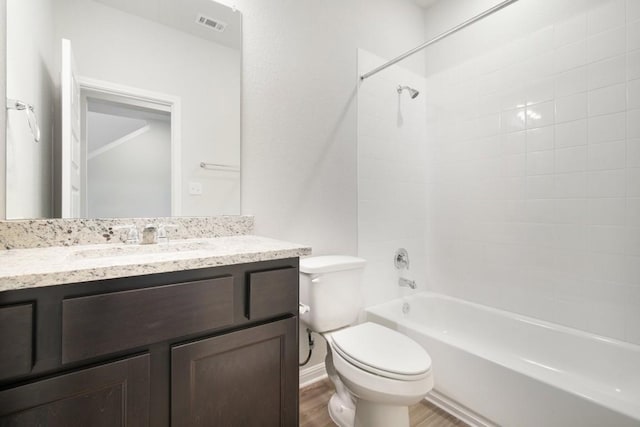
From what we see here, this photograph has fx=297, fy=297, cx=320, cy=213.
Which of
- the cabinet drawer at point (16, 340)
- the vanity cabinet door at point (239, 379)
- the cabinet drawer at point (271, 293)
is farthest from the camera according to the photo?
the cabinet drawer at point (271, 293)

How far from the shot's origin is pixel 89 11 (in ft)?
3.83

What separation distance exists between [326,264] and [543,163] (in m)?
1.47

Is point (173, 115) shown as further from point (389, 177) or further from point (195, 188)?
point (389, 177)

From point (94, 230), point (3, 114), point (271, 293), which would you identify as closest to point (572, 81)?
point (271, 293)

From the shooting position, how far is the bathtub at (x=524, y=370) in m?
1.17

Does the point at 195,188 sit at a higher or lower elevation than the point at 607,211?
higher

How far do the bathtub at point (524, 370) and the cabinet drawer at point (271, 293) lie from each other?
1.01 metres

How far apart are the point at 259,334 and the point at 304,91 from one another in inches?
54.5

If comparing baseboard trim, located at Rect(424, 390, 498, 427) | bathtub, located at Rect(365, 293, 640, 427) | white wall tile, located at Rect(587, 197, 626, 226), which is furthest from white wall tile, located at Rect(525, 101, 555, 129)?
baseboard trim, located at Rect(424, 390, 498, 427)

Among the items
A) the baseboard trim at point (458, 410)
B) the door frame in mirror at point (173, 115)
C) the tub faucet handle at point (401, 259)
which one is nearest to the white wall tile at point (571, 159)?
the tub faucet handle at point (401, 259)

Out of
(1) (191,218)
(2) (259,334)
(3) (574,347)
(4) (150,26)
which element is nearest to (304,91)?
(4) (150,26)

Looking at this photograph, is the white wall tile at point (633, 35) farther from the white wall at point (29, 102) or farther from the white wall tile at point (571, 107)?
the white wall at point (29, 102)

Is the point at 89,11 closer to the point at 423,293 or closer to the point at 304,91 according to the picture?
the point at 304,91

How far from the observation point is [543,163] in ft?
5.96
